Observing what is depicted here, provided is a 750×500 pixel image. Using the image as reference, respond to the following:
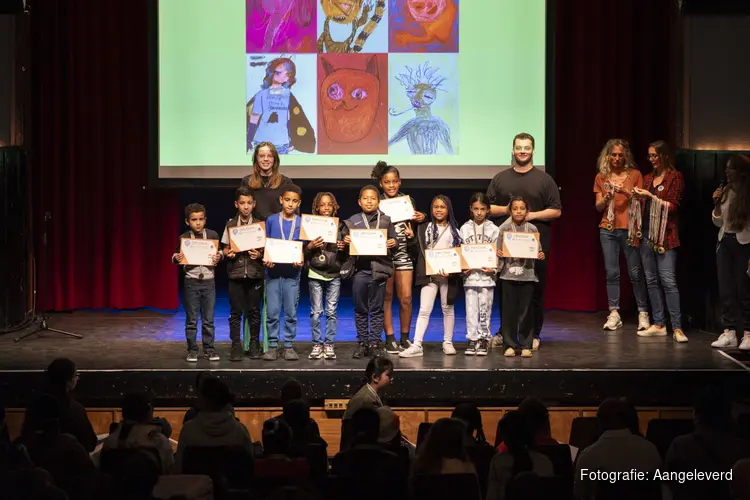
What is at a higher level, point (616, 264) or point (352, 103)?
point (352, 103)

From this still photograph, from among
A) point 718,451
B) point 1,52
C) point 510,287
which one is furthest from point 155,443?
point 1,52

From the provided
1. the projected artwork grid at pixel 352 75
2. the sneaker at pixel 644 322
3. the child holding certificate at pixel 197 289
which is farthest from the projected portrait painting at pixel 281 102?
the sneaker at pixel 644 322

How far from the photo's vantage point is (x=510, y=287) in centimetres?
705

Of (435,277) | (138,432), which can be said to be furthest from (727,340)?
(138,432)

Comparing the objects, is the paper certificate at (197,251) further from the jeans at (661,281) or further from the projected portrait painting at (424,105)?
the jeans at (661,281)

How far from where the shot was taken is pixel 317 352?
6.98 metres

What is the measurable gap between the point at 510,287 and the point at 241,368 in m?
1.97

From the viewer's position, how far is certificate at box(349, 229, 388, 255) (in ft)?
22.4

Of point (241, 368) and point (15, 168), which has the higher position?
point (15, 168)

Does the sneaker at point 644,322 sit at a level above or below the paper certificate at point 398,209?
below

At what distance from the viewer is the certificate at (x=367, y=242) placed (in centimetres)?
682

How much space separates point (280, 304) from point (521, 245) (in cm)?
173

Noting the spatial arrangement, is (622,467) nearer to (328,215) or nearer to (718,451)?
(718,451)

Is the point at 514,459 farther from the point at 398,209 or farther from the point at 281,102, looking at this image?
the point at 281,102
